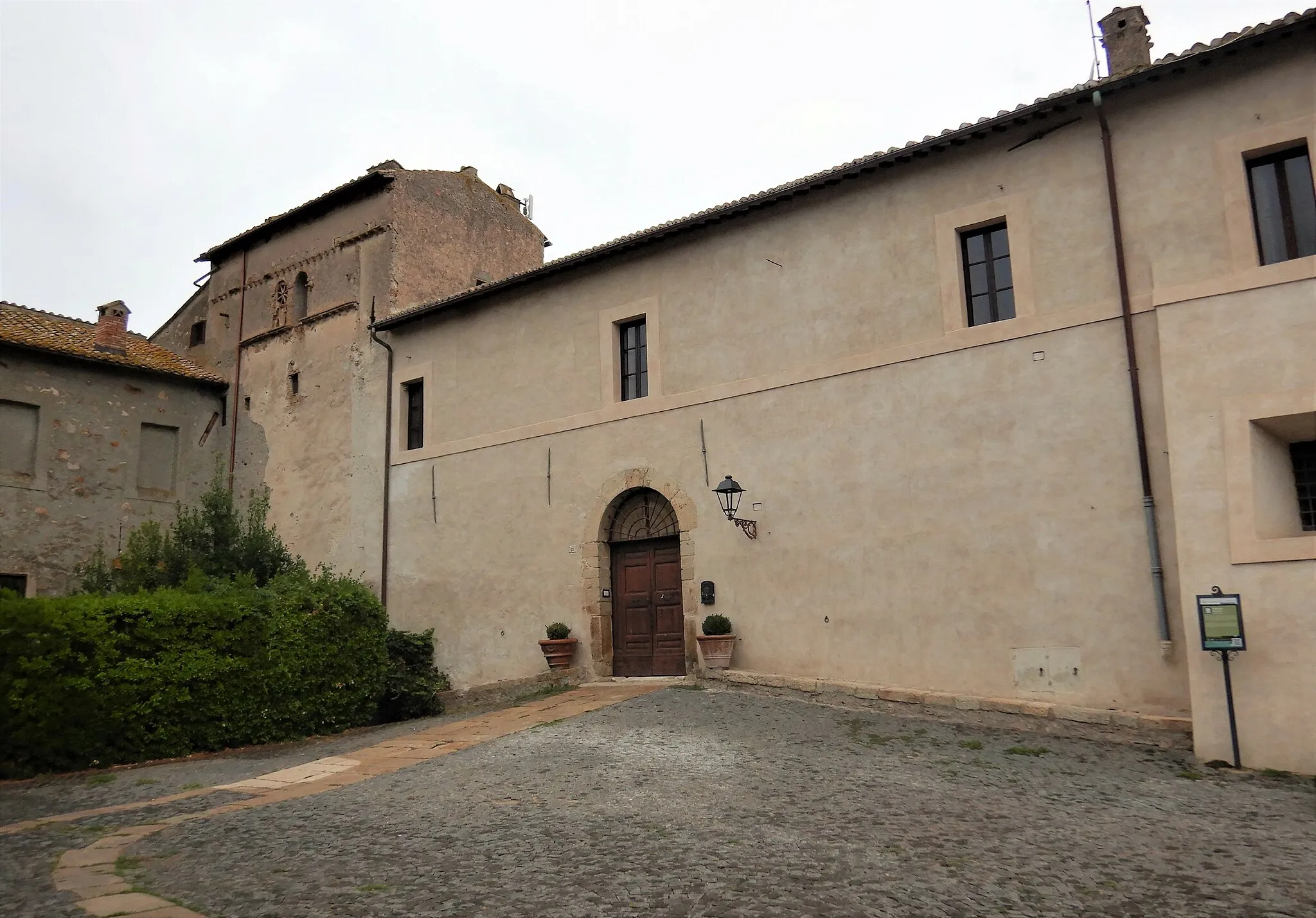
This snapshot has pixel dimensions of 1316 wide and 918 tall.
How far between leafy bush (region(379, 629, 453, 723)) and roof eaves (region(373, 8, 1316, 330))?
5.82 m

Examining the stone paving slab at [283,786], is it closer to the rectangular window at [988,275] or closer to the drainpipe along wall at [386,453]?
the drainpipe along wall at [386,453]

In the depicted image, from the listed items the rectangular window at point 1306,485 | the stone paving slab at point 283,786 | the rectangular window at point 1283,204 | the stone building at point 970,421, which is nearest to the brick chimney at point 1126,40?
the stone building at point 970,421

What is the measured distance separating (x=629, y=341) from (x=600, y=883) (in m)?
10.1

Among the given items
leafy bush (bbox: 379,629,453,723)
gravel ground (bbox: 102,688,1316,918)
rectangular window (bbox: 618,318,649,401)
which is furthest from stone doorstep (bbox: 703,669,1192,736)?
leafy bush (bbox: 379,629,453,723)

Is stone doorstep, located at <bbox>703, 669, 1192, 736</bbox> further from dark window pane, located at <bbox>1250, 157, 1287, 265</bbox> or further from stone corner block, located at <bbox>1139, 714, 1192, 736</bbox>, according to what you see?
dark window pane, located at <bbox>1250, 157, 1287, 265</bbox>

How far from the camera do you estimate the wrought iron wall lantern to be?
12.0 meters

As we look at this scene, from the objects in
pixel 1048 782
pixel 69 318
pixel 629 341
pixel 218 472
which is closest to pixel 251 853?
pixel 1048 782

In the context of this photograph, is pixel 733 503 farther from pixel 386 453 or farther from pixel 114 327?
pixel 114 327

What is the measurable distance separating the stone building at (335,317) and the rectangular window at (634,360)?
544 centimetres

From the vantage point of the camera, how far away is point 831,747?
28.2ft

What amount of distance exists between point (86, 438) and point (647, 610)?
12043mm

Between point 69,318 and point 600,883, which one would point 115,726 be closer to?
point 600,883

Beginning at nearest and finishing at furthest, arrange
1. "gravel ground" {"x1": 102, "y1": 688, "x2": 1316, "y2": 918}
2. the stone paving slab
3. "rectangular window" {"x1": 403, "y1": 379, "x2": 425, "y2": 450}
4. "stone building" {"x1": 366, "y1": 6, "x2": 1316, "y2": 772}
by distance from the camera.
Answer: "gravel ground" {"x1": 102, "y1": 688, "x2": 1316, "y2": 918}, the stone paving slab, "stone building" {"x1": 366, "y1": 6, "x2": 1316, "y2": 772}, "rectangular window" {"x1": 403, "y1": 379, "x2": 425, "y2": 450}

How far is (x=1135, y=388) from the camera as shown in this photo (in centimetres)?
947
